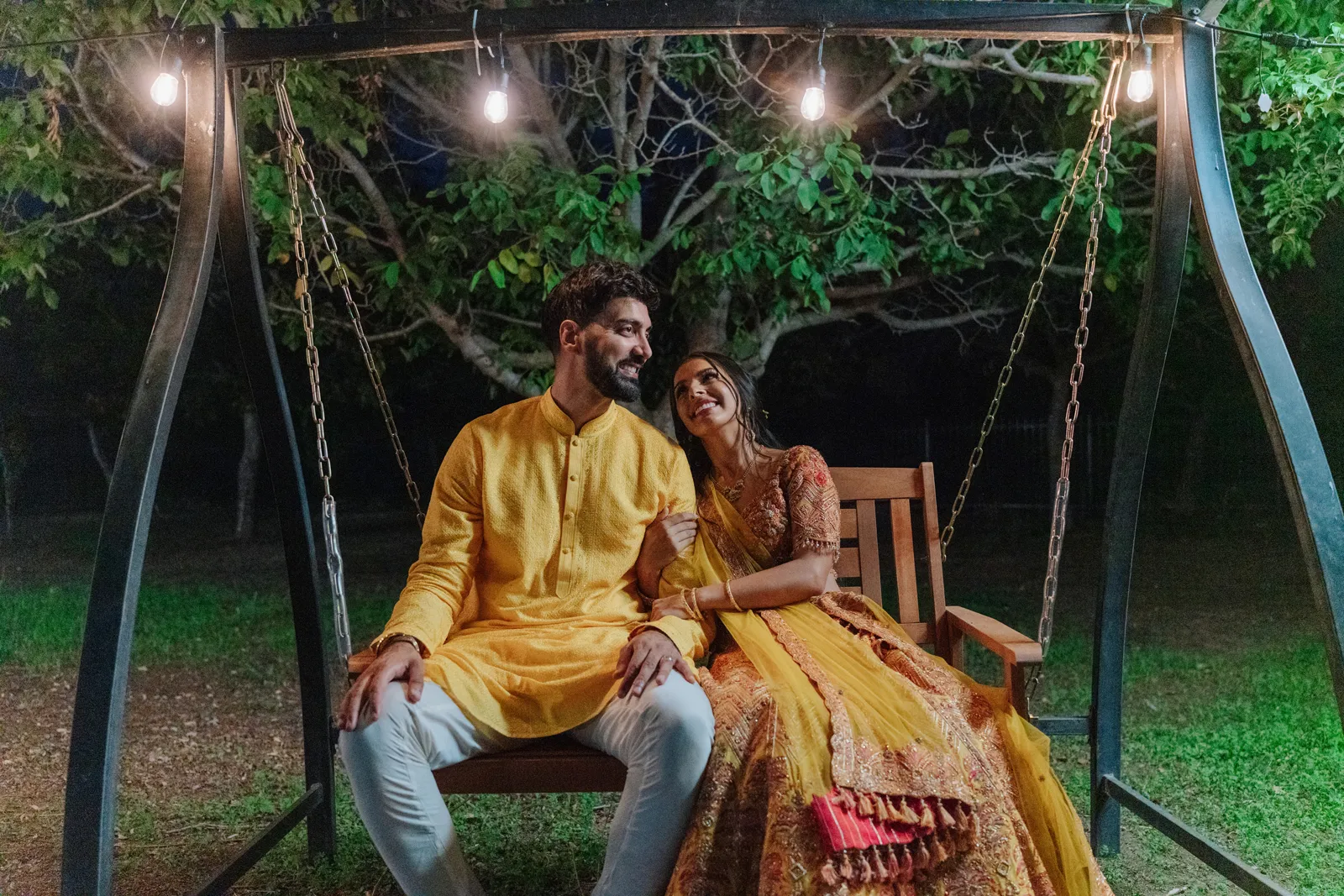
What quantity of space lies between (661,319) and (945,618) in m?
4.46

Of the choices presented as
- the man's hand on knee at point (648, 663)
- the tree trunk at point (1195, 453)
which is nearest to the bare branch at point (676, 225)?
the man's hand on knee at point (648, 663)

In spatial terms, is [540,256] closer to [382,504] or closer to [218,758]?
[218,758]

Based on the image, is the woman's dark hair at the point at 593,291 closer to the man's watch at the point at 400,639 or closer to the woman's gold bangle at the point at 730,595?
the woman's gold bangle at the point at 730,595

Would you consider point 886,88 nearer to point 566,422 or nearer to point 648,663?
point 566,422

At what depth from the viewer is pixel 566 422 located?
11.2 feet

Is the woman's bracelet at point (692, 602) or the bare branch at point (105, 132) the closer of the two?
the woman's bracelet at point (692, 602)

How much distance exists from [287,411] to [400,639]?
3.69ft

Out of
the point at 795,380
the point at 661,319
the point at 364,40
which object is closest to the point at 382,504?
the point at 795,380

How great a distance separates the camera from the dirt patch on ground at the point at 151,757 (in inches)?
163

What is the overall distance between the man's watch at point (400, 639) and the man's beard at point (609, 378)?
0.91 meters

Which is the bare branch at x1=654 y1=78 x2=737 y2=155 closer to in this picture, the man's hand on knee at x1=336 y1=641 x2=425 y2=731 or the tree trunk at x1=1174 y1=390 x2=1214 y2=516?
the man's hand on knee at x1=336 y1=641 x2=425 y2=731

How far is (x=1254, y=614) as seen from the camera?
8.80 m

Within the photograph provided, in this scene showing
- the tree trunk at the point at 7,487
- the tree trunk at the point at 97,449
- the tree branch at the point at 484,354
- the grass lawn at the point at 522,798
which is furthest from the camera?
the tree trunk at the point at 97,449

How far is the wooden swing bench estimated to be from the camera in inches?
117
